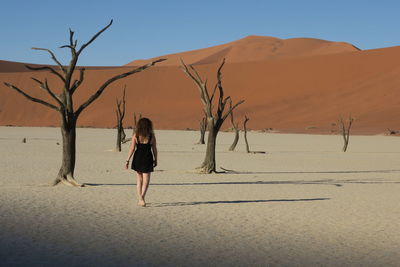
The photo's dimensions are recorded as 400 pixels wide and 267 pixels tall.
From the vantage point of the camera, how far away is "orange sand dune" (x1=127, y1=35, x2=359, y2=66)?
509ft

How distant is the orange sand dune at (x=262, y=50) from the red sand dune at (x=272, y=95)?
48212 mm

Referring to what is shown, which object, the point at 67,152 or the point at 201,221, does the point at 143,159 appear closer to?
the point at 201,221

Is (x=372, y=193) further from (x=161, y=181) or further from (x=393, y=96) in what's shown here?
(x=393, y=96)

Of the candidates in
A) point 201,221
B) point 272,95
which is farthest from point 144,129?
point 272,95

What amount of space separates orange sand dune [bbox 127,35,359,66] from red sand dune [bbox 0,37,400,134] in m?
48.2

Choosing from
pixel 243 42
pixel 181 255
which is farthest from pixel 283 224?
pixel 243 42

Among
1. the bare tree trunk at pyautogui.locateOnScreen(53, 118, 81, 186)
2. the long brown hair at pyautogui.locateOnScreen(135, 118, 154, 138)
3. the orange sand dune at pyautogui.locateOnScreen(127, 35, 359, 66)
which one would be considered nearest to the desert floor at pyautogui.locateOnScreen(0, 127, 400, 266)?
the bare tree trunk at pyautogui.locateOnScreen(53, 118, 81, 186)

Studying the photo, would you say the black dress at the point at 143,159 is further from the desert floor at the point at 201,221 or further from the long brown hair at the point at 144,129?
the desert floor at the point at 201,221

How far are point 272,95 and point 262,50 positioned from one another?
2800 inches

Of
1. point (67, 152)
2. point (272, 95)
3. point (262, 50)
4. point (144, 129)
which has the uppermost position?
point (262, 50)

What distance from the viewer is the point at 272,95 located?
9206 centimetres

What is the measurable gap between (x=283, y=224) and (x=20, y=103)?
99651 millimetres

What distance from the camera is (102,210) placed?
10117mm

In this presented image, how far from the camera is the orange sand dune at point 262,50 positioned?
155 m
